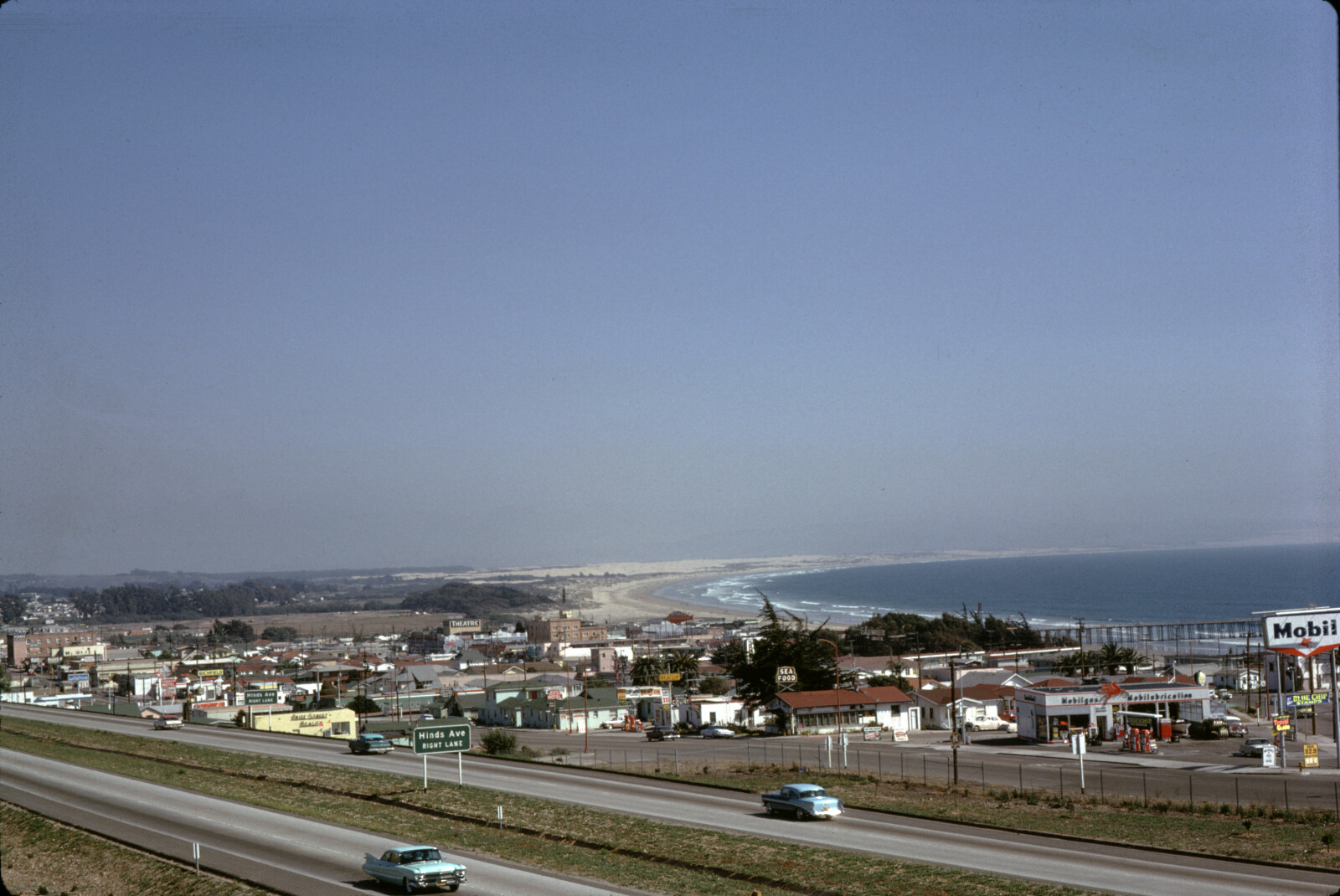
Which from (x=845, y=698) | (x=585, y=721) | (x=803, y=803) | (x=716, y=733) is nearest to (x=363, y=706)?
(x=585, y=721)

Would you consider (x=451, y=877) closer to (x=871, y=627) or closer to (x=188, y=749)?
(x=188, y=749)

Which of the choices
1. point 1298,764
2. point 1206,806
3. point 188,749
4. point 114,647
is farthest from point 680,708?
point 114,647

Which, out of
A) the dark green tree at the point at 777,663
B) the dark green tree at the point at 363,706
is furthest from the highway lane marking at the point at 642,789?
the dark green tree at the point at 363,706

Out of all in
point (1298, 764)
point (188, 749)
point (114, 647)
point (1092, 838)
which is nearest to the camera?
point (1092, 838)

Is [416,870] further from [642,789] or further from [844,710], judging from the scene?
A: [844,710]

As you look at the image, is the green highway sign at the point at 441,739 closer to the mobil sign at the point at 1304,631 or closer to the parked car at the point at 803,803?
the parked car at the point at 803,803
